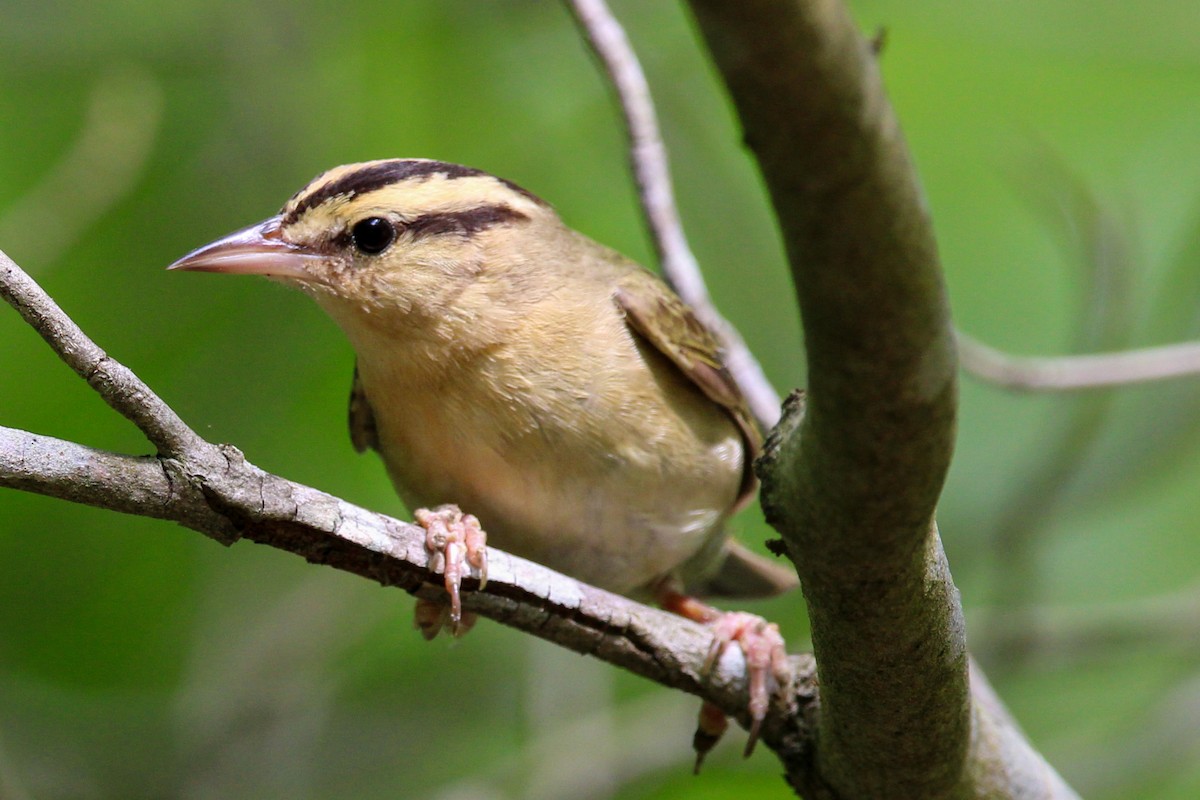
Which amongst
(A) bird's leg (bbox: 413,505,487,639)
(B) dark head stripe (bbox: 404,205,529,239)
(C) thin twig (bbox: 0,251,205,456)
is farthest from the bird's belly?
(C) thin twig (bbox: 0,251,205,456)

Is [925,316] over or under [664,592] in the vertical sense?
over

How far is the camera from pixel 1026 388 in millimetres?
4301

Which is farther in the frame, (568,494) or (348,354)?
(348,354)

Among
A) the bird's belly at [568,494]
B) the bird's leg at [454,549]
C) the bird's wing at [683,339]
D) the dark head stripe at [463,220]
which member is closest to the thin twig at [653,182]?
the bird's wing at [683,339]

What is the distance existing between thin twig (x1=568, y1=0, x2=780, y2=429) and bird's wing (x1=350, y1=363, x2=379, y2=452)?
3.96 ft

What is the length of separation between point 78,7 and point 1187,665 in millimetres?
6728

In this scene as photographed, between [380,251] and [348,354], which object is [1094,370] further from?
[348,354]

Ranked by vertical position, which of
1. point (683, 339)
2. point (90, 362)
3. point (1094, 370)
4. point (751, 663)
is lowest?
point (751, 663)

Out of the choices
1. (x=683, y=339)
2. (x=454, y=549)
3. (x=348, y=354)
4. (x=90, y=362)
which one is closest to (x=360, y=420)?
(x=683, y=339)

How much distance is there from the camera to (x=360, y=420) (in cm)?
403

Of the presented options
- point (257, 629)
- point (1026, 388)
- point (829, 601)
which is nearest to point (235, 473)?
point (829, 601)

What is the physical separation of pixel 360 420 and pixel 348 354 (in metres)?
2.24

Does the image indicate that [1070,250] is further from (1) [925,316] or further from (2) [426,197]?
(1) [925,316]

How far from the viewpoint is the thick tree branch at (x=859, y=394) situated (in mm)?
1430
